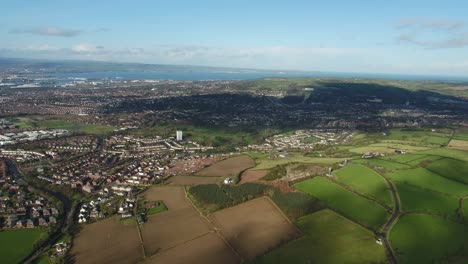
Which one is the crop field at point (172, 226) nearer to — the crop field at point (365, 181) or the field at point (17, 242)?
the field at point (17, 242)

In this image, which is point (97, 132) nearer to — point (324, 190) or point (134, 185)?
point (134, 185)

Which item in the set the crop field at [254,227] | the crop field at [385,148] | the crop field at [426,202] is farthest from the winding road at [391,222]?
the crop field at [385,148]

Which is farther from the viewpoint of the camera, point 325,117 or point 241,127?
point 325,117

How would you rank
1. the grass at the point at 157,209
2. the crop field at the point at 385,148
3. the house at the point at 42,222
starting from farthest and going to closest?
1. the crop field at the point at 385,148
2. the grass at the point at 157,209
3. the house at the point at 42,222

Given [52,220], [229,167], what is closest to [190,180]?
[229,167]

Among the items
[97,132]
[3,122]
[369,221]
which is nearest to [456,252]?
[369,221]

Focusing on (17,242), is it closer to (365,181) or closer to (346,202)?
(346,202)
